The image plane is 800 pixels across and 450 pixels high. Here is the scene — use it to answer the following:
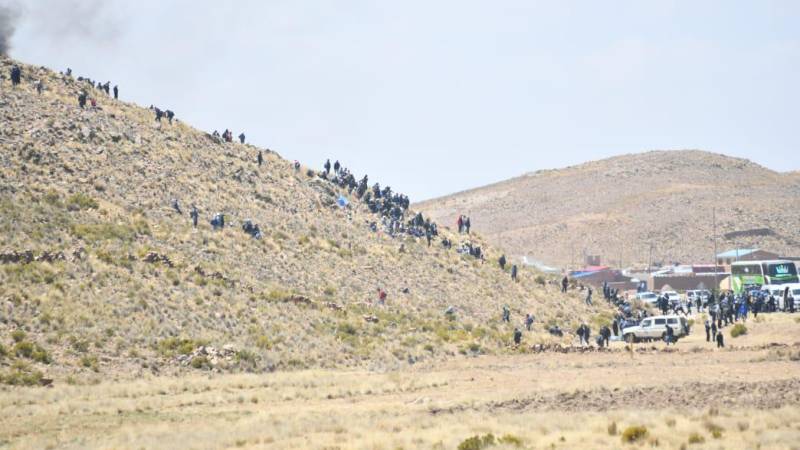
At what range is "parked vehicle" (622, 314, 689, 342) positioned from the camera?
191 ft

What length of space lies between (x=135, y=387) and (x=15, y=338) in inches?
276

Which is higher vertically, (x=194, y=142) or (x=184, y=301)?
(x=194, y=142)

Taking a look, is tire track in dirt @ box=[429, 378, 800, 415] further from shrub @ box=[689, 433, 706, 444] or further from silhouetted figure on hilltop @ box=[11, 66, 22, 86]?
silhouetted figure on hilltop @ box=[11, 66, 22, 86]

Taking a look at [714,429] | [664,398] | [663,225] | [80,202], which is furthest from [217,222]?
[663,225]

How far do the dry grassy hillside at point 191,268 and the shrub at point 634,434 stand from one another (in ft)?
81.5

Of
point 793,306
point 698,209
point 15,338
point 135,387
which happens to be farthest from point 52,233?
point 698,209

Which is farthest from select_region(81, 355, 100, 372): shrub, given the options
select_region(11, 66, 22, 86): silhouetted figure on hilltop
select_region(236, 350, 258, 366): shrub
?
select_region(11, 66, 22, 86): silhouetted figure on hilltop

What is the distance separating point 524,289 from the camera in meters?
73.6

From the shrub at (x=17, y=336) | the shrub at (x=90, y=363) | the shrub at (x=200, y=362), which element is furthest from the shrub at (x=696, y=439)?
the shrub at (x=17, y=336)

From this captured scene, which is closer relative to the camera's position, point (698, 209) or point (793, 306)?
point (793, 306)

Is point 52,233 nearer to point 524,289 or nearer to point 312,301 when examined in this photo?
point 312,301

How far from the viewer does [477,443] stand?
73.9ft

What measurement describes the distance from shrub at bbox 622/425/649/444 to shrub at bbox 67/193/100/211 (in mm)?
42743

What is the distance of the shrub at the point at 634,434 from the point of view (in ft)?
74.2
